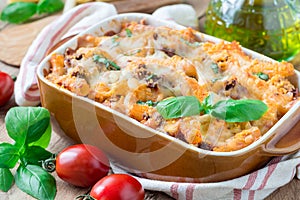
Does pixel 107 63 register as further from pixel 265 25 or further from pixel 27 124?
pixel 265 25

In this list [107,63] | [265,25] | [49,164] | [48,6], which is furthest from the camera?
[48,6]

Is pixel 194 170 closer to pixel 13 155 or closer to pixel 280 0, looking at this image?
pixel 13 155

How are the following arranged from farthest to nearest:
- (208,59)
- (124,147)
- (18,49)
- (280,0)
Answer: (18,49) < (280,0) < (208,59) < (124,147)

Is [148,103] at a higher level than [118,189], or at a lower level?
higher

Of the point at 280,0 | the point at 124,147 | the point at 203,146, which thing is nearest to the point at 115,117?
the point at 124,147

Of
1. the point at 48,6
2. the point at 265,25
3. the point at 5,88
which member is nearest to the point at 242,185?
the point at 265,25

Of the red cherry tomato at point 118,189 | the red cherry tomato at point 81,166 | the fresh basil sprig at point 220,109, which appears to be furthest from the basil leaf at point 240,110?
the red cherry tomato at point 81,166
